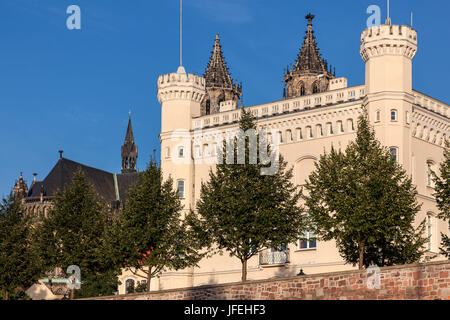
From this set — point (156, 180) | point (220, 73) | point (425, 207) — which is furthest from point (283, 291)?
point (220, 73)

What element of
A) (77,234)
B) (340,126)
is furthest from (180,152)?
(77,234)

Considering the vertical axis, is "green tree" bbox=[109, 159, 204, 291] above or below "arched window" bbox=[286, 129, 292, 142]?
below

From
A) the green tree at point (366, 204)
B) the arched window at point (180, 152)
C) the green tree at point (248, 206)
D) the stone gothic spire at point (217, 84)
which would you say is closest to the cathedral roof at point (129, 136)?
the stone gothic spire at point (217, 84)

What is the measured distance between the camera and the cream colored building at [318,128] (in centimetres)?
7350

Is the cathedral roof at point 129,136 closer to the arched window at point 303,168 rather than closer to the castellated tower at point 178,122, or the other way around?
the castellated tower at point 178,122

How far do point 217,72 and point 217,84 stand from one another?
264cm

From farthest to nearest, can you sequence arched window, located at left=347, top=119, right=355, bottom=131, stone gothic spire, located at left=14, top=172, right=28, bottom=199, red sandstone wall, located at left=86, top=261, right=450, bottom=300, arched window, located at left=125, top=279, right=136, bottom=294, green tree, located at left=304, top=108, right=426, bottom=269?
1. stone gothic spire, located at left=14, top=172, right=28, bottom=199
2. arched window, located at left=125, top=279, right=136, bottom=294
3. arched window, located at left=347, top=119, right=355, bottom=131
4. green tree, located at left=304, top=108, right=426, bottom=269
5. red sandstone wall, located at left=86, top=261, right=450, bottom=300

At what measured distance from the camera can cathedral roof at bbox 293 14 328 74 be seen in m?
144

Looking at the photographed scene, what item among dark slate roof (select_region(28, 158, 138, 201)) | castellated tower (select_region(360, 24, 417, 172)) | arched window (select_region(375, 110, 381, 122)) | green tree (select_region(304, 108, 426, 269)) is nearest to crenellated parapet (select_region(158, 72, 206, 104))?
castellated tower (select_region(360, 24, 417, 172))

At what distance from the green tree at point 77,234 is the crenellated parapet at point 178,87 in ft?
47.5

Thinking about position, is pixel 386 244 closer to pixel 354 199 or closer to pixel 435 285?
pixel 354 199

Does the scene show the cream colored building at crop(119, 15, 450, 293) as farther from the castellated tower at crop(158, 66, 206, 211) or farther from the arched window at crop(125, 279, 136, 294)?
the arched window at crop(125, 279, 136, 294)

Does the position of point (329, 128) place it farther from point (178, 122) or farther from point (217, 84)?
point (217, 84)
